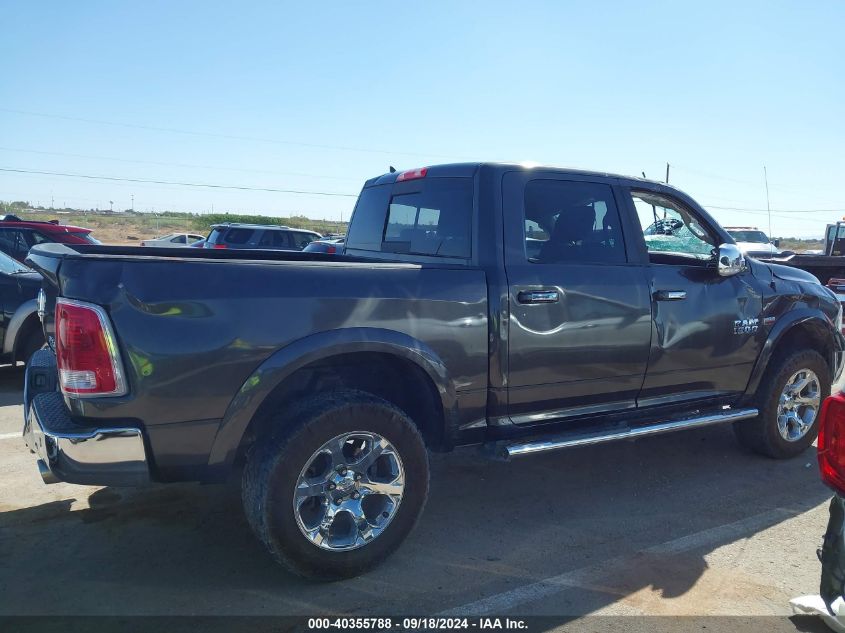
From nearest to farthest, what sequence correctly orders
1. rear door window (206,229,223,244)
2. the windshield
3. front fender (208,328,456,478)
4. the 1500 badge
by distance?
front fender (208,328,456,478) < the 1500 badge < rear door window (206,229,223,244) < the windshield

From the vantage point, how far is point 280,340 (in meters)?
2.81

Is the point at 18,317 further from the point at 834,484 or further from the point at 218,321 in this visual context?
the point at 834,484

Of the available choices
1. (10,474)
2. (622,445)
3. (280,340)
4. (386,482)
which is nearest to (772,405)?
(622,445)

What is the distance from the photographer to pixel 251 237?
609 inches

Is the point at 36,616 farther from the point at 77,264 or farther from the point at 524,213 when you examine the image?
the point at 524,213

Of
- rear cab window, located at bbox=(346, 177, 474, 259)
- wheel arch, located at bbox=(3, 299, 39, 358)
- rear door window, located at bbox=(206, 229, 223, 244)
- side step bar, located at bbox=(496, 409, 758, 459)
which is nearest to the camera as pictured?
side step bar, located at bbox=(496, 409, 758, 459)

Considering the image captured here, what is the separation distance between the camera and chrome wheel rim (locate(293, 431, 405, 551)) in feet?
9.74

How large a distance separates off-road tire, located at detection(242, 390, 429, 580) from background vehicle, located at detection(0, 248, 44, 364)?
4524mm

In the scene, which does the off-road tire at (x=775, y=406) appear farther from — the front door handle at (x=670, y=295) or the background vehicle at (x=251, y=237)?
the background vehicle at (x=251, y=237)

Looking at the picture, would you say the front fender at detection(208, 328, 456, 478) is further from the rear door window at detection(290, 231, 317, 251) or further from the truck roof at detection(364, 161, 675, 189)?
the rear door window at detection(290, 231, 317, 251)

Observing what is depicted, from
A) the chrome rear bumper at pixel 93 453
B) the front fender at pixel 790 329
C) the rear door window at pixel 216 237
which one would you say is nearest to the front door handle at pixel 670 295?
the front fender at pixel 790 329

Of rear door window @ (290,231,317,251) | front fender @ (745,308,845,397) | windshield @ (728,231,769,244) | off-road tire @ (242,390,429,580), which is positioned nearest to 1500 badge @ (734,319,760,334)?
front fender @ (745,308,845,397)

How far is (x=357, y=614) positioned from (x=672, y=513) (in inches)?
82.3

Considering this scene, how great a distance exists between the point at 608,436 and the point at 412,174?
197 centimetres
